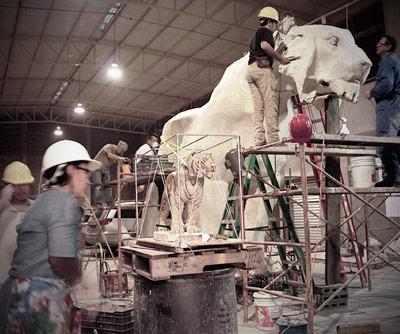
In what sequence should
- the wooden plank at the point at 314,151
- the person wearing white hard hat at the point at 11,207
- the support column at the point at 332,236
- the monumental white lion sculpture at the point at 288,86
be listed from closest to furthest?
the person wearing white hard hat at the point at 11,207 → the wooden plank at the point at 314,151 → the monumental white lion sculpture at the point at 288,86 → the support column at the point at 332,236

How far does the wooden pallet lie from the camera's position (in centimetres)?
405

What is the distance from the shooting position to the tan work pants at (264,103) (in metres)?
6.20

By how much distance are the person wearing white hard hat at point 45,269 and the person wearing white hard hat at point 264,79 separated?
4042mm

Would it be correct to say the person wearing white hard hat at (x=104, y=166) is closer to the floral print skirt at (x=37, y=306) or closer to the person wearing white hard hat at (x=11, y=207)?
the person wearing white hard hat at (x=11, y=207)

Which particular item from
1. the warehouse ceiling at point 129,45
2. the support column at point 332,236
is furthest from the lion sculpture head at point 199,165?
the warehouse ceiling at point 129,45

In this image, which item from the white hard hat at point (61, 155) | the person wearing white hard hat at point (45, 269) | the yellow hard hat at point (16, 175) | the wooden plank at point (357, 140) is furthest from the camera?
the wooden plank at point (357, 140)

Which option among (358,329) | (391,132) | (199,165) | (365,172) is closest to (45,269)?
(199,165)

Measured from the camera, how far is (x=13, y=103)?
2336 centimetres

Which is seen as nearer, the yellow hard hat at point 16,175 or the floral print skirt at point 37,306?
the floral print skirt at point 37,306

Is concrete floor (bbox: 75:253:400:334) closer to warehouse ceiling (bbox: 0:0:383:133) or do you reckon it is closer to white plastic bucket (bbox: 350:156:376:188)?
white plastic bucket (bbox: 350:156:376:188)

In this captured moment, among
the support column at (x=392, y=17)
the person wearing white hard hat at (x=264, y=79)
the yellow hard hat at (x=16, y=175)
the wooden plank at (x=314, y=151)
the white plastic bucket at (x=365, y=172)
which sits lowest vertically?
the yellow hard hat at (x=16, y=175)

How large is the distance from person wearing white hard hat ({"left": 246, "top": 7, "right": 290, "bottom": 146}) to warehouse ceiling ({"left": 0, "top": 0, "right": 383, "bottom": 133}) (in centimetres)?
414

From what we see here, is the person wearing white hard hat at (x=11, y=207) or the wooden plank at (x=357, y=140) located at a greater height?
the wooden plank at (x=357, y=140)

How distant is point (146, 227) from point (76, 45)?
348 inches
